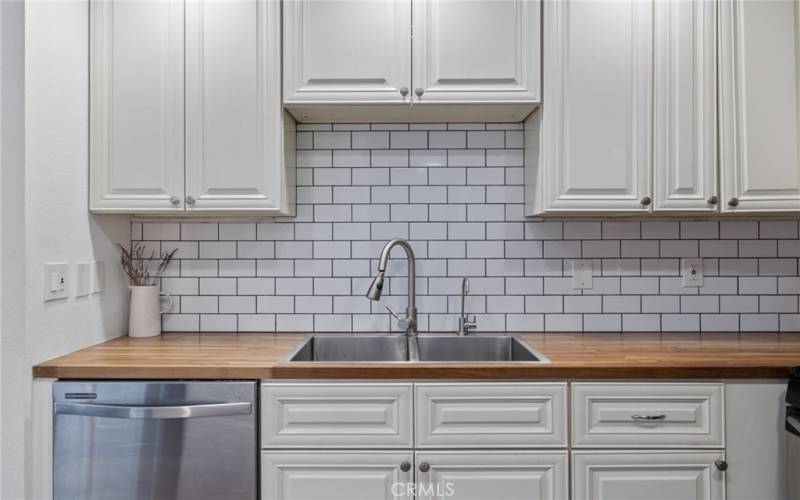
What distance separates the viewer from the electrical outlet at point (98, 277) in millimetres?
1954

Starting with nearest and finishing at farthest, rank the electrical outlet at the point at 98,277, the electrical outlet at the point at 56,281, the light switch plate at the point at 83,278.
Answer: the electrical outlet at the point at 56,281 < the light switch plate at the point at 83,278 < the electrical outlet at the point at 98,277

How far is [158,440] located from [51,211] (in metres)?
0.79

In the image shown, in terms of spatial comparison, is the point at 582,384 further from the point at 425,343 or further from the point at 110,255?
the point at 110,255

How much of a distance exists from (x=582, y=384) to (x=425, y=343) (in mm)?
689

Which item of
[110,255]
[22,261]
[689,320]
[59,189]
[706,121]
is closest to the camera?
[22,261]

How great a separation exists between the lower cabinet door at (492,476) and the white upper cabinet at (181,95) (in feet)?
3.72

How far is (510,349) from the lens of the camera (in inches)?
83.7

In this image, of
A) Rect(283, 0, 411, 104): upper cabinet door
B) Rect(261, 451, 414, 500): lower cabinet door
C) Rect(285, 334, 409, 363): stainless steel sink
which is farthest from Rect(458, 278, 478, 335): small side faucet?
Rect(283, 0, 411, 104): upper cabinet door

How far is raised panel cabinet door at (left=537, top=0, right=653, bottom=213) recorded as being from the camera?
1918 millimetres

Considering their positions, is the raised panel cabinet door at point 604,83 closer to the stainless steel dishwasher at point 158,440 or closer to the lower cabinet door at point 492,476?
the lower cabinet door at point 492,476

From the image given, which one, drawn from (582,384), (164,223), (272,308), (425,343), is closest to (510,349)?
(425,343)

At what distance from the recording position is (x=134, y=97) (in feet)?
6.32

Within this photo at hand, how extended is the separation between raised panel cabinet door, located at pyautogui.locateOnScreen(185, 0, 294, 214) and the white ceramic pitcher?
0.46m

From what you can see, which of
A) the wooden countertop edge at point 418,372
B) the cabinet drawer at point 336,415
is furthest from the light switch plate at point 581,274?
the cabinet drawer at point 336,415
